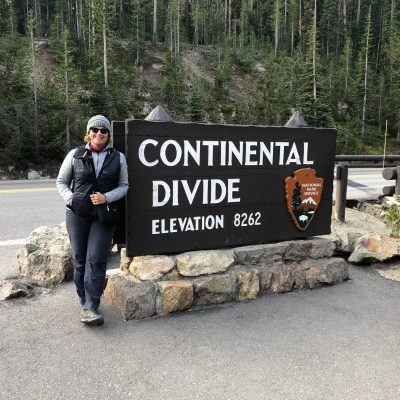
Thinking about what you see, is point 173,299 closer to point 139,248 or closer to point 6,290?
point 139,248

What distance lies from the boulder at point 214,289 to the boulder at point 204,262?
3.0 inches

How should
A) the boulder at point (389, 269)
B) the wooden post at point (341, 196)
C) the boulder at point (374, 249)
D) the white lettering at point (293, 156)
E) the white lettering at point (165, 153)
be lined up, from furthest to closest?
the wooden post at point (341, 196) < the boulder at point (374, 249) < the boulder at point (389, 269) < the white lettering at point (293, 156) < the white lettering at point (165, 153)

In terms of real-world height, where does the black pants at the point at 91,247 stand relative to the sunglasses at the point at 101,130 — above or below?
below

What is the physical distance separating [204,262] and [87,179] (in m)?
1.44

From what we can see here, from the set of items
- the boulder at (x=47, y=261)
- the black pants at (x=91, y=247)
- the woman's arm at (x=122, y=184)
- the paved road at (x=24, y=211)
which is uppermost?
the woman's arm at (x=122, y=184)

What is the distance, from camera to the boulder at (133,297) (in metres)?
3.61

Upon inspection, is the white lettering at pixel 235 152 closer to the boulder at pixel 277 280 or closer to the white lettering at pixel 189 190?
the white lettering at pixel 189 190

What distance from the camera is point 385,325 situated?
3723 millimetres

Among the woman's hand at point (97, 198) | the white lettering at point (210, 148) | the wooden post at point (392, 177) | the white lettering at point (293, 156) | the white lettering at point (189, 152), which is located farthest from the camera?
the wooden post at point (392, 177)

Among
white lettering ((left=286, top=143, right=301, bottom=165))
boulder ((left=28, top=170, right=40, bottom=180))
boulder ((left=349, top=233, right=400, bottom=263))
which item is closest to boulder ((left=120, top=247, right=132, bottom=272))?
white lettering ((left=286, top=143, right=301, bottom=165))

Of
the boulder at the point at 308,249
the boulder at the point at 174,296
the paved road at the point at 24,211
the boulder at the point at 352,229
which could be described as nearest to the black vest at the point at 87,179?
the boulder at the point at 174,296

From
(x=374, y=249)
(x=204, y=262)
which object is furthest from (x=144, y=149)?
(x=374, y=249)

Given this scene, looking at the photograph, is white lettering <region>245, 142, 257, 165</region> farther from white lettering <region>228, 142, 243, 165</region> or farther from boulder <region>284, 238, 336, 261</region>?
boulder <region>284, 238, 336, 261</region>

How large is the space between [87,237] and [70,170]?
0.60 m
